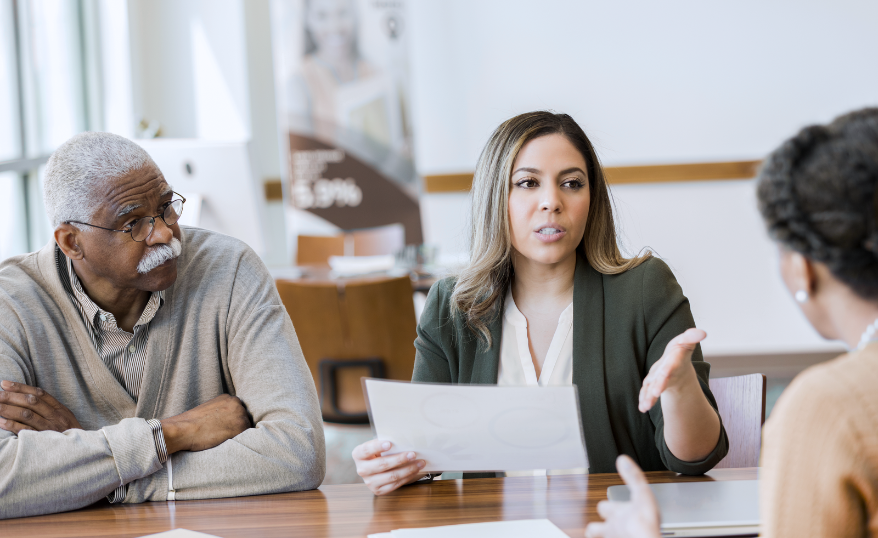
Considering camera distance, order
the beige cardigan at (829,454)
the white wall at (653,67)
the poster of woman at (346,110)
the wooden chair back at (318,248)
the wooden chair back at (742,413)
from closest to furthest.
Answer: the beige cardigan at (829,454) → the wooden chair back at (742,413) → the wooden chair back at (318,248) → the poster of woman at (346,110) → the white wall at (653,67)

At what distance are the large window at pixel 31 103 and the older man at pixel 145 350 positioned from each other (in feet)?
7.17

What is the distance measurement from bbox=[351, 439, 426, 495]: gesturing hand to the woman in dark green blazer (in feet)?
1.20

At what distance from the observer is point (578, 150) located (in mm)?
1554

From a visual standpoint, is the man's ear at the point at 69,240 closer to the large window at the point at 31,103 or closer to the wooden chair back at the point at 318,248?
the large window at the point at 31,103

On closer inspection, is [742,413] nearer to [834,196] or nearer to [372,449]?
[372,449]

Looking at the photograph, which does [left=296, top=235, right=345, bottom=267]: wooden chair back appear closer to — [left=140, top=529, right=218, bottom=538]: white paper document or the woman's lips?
the woman's lips

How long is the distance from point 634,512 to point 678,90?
14.6 feet

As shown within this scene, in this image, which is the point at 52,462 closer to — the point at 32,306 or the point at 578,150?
the point at 32,306

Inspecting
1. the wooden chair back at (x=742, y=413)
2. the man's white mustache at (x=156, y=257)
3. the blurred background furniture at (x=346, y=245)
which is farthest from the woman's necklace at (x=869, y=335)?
the blurred background furniture at (x=346, y=245)

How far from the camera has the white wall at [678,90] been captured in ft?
15.6

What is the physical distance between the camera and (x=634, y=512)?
0.78m

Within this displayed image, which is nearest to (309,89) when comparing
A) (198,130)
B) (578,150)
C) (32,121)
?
(198,130)

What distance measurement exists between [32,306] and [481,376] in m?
0.87

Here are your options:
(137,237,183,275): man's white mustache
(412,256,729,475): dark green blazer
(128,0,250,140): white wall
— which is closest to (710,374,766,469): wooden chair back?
(412,256,729,475): dark green blazer
